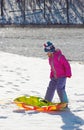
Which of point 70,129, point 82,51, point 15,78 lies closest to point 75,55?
point 82,51

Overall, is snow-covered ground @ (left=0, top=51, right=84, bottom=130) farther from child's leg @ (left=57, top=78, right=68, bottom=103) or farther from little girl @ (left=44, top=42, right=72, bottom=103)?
little girl @ (left=44, top=42, right=72, bottom=103)

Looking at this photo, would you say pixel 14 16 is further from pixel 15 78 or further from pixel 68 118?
pixel 68 118

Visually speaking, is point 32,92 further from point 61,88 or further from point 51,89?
point 61,88

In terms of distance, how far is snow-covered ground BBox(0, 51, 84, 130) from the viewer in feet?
24.1

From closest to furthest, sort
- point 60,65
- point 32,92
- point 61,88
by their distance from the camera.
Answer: point 60,65 < point 61,88 < point 32,92

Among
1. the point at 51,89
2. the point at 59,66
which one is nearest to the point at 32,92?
the point at 51,89

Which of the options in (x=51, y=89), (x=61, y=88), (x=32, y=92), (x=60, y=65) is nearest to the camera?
(x=60, y=65)

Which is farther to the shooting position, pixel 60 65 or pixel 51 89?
pixel 51 89

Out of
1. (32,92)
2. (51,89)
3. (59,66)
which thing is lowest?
(32,92)

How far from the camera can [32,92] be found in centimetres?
1054

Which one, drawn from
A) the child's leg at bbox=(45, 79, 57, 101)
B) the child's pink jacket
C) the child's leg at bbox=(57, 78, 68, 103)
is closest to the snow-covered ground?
the child's leg at bbox=(57, 78, 68, 103)

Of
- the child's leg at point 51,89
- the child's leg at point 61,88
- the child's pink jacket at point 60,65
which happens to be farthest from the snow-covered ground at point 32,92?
the child's pink jacket at point 60,65

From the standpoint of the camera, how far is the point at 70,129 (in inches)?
276

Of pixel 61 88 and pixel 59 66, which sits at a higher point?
pixel 59 66
